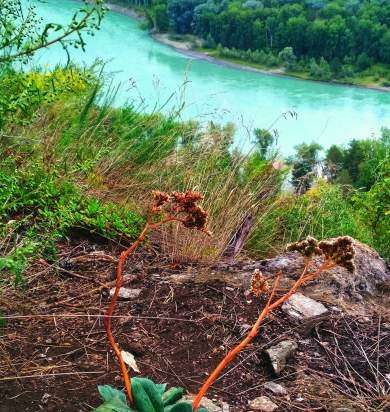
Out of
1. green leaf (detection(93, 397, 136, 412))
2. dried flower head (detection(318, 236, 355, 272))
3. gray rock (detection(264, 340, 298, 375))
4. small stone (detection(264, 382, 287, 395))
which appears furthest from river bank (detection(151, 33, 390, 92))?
green leaf (detection(93, 397, 136, 412))

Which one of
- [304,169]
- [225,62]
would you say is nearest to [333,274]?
[304,169]

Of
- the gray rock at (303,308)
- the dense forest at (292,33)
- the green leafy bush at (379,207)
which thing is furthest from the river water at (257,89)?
the gray rock at (303,308)

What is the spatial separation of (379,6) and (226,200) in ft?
112

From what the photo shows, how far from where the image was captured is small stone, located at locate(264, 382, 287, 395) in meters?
1.55

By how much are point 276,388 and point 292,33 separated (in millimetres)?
32100

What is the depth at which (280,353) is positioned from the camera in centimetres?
166

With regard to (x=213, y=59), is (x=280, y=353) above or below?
above

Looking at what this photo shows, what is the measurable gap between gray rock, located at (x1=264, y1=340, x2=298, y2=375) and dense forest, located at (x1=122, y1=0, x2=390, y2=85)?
98.5 ft

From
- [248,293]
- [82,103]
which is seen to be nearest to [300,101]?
[82,103]

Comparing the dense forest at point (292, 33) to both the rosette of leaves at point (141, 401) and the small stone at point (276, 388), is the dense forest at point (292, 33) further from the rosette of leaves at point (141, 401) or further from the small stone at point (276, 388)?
the rosette of leaves at point (141, 401)

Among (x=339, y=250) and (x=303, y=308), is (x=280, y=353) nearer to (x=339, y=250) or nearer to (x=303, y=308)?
(x=303, y=308)

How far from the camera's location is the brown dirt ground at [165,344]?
1.47 meters

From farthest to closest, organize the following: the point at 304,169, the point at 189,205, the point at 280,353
A: 1. the point at 304,169
2. the point at 280,353
3. the point at 189,205

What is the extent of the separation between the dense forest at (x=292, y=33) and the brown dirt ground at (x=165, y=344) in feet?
97.8
